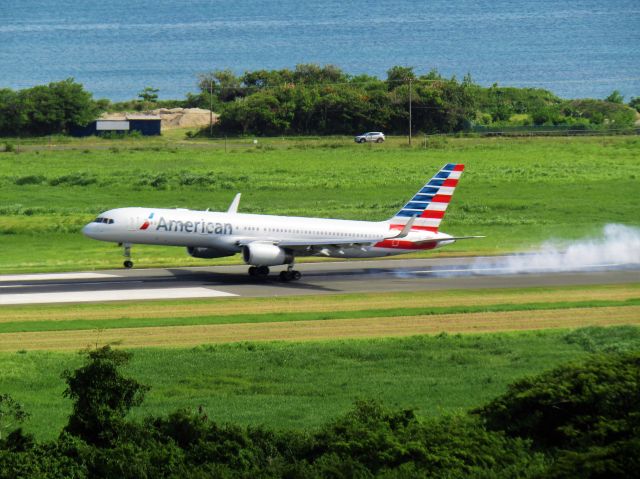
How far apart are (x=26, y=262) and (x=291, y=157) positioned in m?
64.7

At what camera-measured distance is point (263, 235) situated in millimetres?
62281

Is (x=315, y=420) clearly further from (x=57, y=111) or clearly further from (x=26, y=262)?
(x=57, y=111)

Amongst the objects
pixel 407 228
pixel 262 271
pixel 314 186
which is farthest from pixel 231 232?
pixel 314 186

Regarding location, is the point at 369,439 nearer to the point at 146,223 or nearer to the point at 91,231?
the point at 146,223

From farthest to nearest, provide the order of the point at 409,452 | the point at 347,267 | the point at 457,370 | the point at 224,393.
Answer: the point at 347,267 → the point at 457,370 → the point at 224,393 → the point at 409,452

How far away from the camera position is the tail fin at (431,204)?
64812 millimetres

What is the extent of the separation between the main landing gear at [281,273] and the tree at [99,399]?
119 feet

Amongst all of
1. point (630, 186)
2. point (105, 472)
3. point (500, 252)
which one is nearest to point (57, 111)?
point (630, 186)

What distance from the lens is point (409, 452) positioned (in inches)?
907

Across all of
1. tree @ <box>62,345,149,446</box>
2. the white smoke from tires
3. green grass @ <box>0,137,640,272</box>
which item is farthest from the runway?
tree @ <box>62,345,149,446</box>

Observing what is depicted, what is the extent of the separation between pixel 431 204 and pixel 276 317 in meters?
17.2

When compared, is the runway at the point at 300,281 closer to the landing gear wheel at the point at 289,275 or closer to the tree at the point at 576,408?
the landing gear wheel at the point at 289,275

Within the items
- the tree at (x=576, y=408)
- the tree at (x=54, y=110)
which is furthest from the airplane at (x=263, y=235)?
the tree at (x=54, y=110)

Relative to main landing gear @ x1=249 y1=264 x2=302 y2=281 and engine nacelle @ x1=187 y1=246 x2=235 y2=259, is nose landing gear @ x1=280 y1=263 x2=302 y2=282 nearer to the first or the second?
main landing gear @ x1=249 y1=264 x2=302 y2=281
